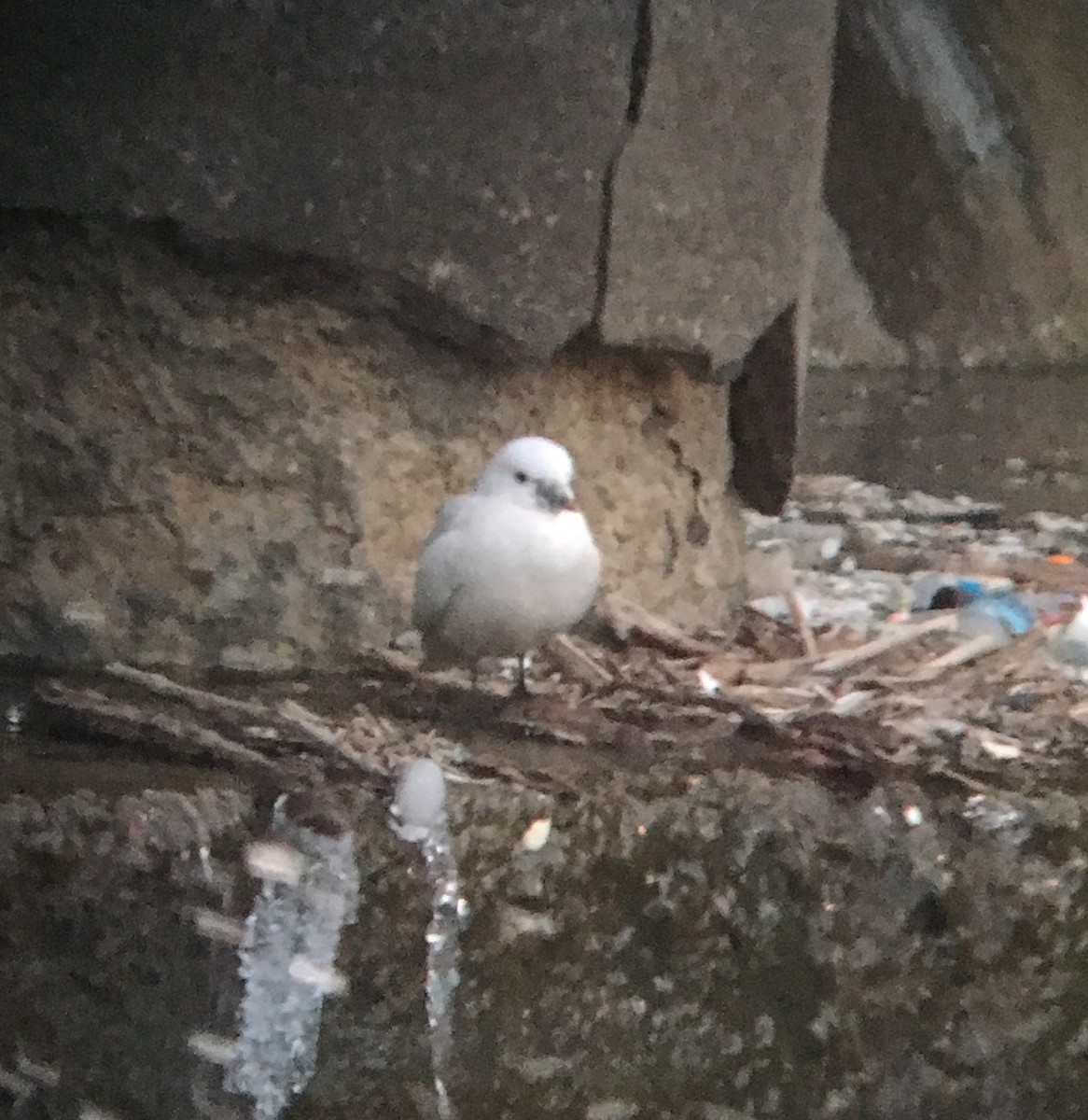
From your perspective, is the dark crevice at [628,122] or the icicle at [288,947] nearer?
the icicle at [288,947]

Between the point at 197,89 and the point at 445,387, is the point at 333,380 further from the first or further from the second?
the point at 197,89

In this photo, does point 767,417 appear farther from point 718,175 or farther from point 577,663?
point 577,663

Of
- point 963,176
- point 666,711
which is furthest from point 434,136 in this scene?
point 963,176

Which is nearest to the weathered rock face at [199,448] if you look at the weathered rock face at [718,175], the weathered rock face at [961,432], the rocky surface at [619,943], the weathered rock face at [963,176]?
the weathered rock face at [718,175]

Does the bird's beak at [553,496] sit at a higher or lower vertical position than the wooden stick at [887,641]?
higher

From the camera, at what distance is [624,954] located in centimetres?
120

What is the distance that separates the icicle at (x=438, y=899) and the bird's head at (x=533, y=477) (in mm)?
401

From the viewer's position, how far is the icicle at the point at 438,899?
113 cm

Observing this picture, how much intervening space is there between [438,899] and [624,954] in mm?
173

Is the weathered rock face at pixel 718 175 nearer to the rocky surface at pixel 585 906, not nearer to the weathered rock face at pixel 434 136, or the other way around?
the weathered rock face at pixel 434 136

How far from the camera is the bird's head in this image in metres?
1.49

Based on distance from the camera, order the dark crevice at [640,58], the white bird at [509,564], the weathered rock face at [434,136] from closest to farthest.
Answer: the white bird at [509,564]
the weathered rock face at [434,136]
the dark crevice at [640,58]

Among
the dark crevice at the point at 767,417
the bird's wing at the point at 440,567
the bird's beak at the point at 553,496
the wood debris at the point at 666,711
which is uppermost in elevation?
the dark crevice at the point at 767,417

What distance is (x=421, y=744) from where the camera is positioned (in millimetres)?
Answer: 1299
